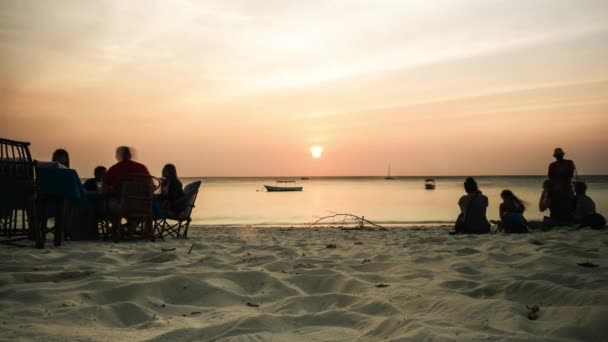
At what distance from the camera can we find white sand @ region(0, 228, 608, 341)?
7.36 feet

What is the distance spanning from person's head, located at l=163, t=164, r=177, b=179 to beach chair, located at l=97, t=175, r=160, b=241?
2.64 feet

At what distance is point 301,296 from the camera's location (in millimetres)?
3053

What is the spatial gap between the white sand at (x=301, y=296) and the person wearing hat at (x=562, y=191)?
4024 millimetres

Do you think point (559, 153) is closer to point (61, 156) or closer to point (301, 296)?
point (301, 296)

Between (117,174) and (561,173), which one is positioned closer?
(117,174)

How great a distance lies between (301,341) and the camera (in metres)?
2.17

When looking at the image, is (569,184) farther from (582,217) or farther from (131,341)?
(131,341)

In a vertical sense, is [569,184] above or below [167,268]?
above

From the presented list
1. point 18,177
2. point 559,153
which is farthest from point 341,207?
point 18,177

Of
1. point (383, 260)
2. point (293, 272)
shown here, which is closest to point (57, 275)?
point (293, 272)

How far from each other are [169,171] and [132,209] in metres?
1.25

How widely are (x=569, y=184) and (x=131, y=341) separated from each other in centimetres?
854

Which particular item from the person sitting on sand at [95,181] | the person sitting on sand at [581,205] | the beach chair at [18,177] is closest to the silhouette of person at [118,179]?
the person sitting on sand at [95,181]

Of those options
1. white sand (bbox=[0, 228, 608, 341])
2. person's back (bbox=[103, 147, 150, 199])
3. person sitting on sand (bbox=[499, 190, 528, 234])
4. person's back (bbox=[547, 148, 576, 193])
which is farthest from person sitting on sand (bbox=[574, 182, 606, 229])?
person's back (bbox=[103, 147, 150, 199])
